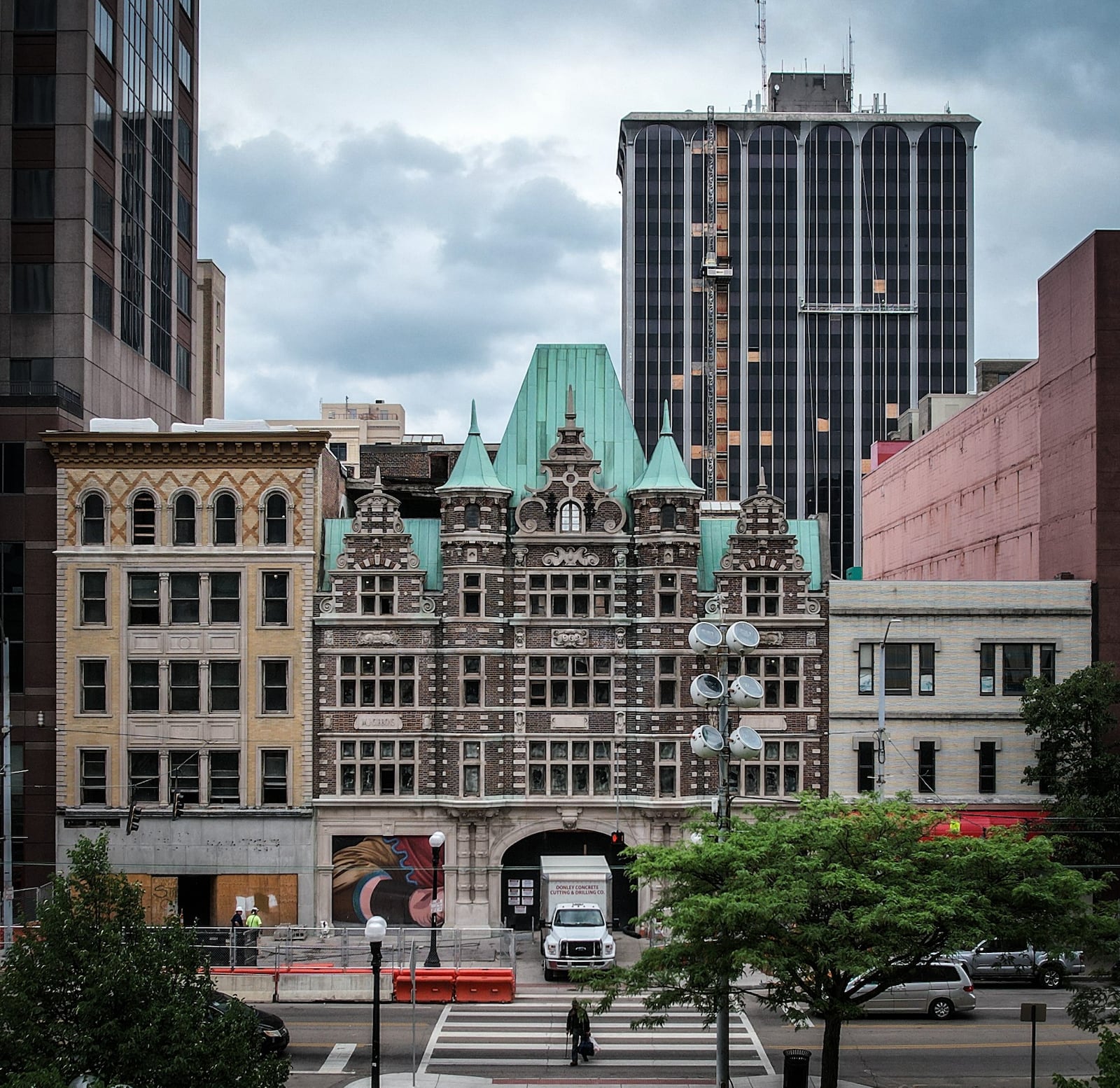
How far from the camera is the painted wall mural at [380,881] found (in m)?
47.6

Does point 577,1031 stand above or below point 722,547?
below

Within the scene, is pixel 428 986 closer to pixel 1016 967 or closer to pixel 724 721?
pixel 724 721

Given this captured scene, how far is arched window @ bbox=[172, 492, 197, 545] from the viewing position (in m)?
48.7

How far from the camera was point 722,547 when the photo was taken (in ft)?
164

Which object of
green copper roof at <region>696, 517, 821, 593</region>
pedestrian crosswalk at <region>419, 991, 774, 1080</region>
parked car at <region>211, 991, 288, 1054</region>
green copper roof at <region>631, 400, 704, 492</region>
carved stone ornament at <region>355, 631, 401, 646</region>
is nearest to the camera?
parked car at <region>211, 991, 288, 1054</region>

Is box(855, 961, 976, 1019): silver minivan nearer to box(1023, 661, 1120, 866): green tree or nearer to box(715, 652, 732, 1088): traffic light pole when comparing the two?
box(1023, 661, 1120, 866): green tree

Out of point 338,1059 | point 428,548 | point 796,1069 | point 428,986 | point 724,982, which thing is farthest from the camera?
point 428,548

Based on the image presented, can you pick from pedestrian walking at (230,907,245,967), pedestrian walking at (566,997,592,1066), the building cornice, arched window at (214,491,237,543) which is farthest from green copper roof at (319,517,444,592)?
pedestrian walking at (566,997,592,1066)

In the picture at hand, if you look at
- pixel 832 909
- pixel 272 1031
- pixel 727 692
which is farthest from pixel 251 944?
pixel 727 692

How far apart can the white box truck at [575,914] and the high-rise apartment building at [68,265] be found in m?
17.8

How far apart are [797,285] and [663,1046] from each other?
108m

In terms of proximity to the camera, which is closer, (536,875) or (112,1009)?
(112,1009)

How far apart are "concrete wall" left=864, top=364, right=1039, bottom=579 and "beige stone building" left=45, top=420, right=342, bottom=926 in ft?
98.9

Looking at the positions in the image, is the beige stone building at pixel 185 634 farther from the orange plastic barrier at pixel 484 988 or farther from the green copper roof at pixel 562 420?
the orange plastic barrier at pixel 484 988
